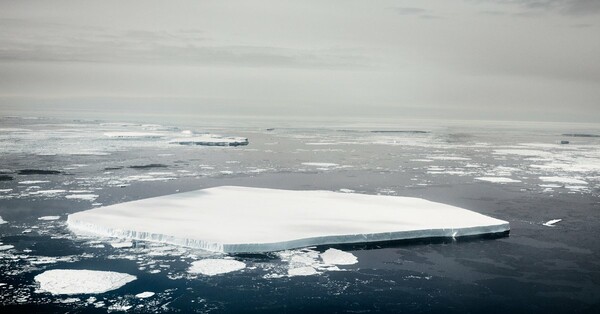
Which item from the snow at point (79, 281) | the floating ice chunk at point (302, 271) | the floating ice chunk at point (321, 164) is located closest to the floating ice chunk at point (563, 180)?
the floating ice chunk at point (321, 164)

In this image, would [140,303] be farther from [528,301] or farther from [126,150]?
[126,150]

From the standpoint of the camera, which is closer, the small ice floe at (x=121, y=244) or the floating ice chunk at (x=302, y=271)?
the floating ice chunk at (x=302, y=271)

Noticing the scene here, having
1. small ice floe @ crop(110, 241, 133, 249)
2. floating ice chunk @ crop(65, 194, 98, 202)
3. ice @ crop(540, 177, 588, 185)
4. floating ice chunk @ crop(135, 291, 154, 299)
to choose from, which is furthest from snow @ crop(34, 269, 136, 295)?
ice @ crop(540, 177, 588, 185)

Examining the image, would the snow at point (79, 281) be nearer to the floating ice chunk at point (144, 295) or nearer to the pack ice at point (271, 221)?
the floating ice chunk at point (144, 295)

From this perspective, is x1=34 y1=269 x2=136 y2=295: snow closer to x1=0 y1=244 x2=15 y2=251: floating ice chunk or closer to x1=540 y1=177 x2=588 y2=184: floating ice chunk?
x1=0 y1=244 x2=15 y2=251: floating ice chunk

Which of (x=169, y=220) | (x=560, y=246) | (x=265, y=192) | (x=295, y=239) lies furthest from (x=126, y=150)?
(x=560, y=246)

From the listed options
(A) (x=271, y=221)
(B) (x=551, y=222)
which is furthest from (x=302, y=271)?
(B) (x=551, y=222)

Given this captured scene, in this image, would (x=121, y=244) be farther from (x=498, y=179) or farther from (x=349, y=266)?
(x=498, y=179)
